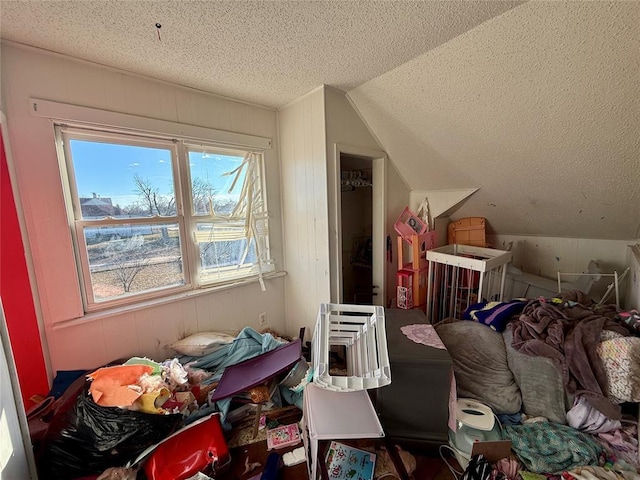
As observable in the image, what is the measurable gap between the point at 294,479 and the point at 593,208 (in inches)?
110

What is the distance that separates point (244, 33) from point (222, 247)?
5.03ft

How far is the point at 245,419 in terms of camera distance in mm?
1603

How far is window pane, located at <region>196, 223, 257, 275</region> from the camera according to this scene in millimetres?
2086

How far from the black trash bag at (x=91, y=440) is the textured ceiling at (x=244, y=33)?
1825mm

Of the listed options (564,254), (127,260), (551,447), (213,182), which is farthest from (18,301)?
(564,254)

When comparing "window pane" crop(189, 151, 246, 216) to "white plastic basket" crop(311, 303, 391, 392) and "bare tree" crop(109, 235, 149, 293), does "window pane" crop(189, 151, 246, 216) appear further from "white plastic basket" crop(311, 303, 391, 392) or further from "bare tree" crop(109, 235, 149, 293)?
"white plastic basket" crop(311, 303, 391, 392)

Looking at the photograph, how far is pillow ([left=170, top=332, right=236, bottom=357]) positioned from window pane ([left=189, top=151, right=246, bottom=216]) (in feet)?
3.27

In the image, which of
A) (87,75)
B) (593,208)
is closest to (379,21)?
(87,75)

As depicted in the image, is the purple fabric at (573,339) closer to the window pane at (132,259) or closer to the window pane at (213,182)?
the window pane at (213,182)

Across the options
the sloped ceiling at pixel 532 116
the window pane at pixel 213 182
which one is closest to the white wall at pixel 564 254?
the sloped ceiling at pixel 532 116

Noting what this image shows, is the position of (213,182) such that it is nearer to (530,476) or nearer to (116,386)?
(116,386)

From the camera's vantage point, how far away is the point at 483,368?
5.08 ft

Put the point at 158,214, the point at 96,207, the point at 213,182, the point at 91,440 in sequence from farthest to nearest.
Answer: the point at 213,182 → the point at 158,214 → the point at 96,207 → the point at 91,440

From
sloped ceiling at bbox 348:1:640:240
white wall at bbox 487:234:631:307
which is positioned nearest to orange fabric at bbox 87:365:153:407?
sloped ceiling at bbox 348:1:640:240
